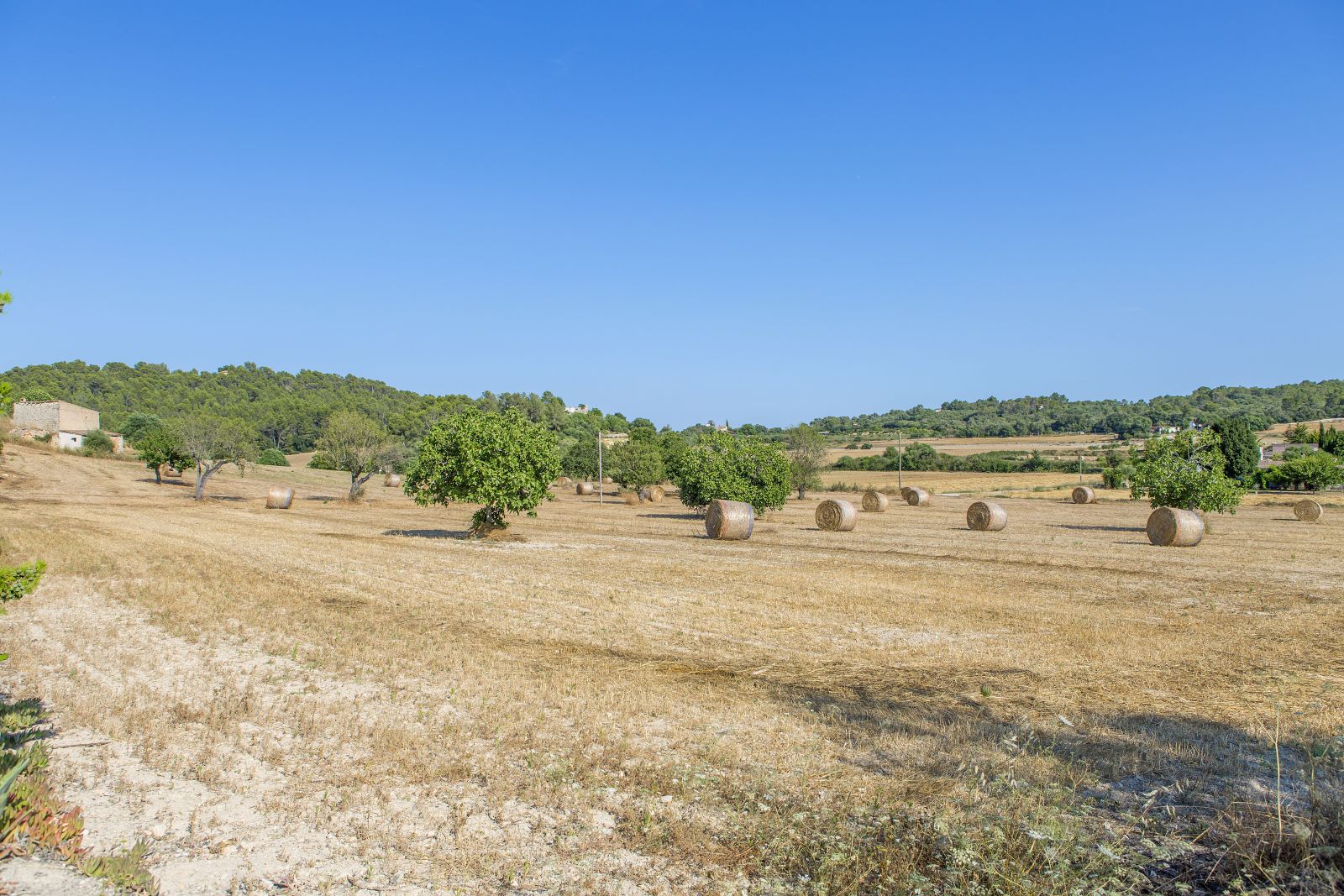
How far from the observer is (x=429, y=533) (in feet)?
96.7

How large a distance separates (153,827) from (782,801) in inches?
176

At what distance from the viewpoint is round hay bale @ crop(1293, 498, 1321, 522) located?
37.3 meters

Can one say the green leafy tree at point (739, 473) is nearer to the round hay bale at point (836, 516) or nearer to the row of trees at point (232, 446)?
the round hay bale at point (836, 516)

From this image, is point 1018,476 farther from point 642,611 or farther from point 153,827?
point 153,827

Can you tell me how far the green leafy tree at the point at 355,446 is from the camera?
162ft

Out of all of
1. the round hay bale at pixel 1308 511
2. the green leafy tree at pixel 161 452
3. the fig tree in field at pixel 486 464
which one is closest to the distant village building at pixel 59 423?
the green leafy tree at pixel 161 452

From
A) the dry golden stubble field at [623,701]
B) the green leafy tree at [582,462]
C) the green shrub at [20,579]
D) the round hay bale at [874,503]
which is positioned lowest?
the dry golden stubble field at [623,701]

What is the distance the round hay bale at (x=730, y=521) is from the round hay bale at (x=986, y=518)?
10103 mm

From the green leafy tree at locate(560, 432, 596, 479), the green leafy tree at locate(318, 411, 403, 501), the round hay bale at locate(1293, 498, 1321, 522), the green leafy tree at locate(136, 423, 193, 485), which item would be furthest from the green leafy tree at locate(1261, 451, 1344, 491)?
the green leafy tree at locate(136, 423, 193, 485)

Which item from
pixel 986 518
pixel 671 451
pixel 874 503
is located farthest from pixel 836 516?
pixel 671 451

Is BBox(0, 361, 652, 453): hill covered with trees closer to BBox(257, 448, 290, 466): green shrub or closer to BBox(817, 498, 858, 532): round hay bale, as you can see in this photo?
BBox(257, 448, 290, 466): green shrub

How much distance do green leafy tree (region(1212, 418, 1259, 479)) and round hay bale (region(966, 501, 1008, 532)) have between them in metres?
44.7

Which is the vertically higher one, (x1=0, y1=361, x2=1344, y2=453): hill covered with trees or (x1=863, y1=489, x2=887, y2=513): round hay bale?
(x1=0, y1=361, x2=1344, y2=453): hill covered with trees

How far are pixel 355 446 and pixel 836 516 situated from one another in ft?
103
